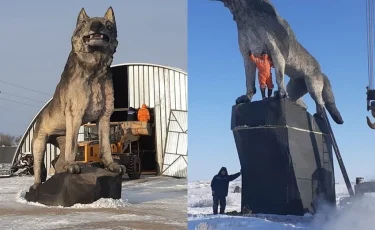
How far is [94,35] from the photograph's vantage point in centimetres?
627

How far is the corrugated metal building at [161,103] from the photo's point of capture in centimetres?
1412

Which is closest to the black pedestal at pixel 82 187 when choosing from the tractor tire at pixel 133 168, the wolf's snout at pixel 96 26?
the wolf's snout at pixel 96 26

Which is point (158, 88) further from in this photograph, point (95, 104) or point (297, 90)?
point (297, 90)

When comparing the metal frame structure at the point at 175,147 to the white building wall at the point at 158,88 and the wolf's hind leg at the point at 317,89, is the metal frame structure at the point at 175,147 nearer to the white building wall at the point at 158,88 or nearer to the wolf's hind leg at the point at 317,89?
the white building wall at the point at 158,88

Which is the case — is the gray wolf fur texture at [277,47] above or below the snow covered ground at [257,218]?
above

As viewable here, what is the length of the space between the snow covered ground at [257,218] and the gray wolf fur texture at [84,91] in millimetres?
3468

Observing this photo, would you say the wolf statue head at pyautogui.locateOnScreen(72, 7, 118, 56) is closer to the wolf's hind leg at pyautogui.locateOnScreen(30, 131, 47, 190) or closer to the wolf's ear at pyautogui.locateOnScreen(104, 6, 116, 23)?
the wolf's ear at pyautogui.locateOnScreen(104, 6, 116, 23)

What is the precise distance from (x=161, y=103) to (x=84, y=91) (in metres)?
7.90

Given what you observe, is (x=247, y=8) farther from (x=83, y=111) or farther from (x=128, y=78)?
(x=128, y=78)

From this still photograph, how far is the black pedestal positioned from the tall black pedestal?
3.47 m

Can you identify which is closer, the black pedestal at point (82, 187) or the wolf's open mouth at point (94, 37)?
the black pedestal at point (82, 187)

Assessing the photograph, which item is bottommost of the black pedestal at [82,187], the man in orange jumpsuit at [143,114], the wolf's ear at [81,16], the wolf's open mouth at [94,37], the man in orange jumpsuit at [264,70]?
the black pedestal at [82,187]

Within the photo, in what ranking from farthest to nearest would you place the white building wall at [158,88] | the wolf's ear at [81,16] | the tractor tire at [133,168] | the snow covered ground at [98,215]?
the white building wall at [158,88] < the tractor tire at [133,168] < the wolf's ear at [81,16] < the snow covered ground at [98,215]

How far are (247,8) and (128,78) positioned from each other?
39.6ft
